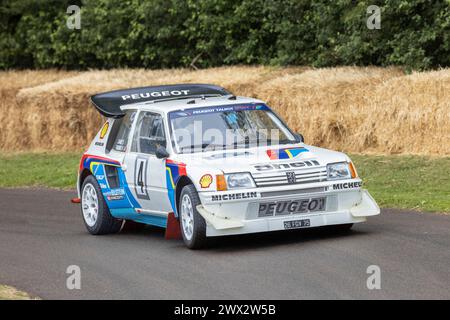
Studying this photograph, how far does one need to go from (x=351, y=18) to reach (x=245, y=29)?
525 cm

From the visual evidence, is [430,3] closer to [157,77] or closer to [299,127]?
[299,127]

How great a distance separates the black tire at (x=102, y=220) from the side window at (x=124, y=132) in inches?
21.3

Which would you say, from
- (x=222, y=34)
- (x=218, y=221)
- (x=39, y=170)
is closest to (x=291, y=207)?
(x=218, y=221)

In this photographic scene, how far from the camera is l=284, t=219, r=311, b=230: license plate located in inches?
475

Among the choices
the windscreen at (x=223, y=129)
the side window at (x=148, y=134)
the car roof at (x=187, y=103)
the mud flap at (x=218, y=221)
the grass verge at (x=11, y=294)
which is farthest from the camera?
the car roof at (x=187, y=103)

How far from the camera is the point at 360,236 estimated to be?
12516 mm

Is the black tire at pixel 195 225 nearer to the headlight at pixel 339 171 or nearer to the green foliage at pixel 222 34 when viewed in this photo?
the headlight at pixel 339 171

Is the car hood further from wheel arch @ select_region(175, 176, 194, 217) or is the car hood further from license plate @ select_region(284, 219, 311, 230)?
license plate @ select_region(284, 219, 311, 230)

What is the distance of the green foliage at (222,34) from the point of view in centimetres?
2244

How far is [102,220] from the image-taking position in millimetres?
14188

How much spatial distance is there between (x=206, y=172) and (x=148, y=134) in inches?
71.7

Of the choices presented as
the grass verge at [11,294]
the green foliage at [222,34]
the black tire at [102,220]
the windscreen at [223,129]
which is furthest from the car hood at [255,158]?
the green foliage at [222,34]

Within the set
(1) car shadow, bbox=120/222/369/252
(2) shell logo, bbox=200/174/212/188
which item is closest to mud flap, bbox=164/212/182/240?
(1) car shadow, bbox=120/222/369/252
